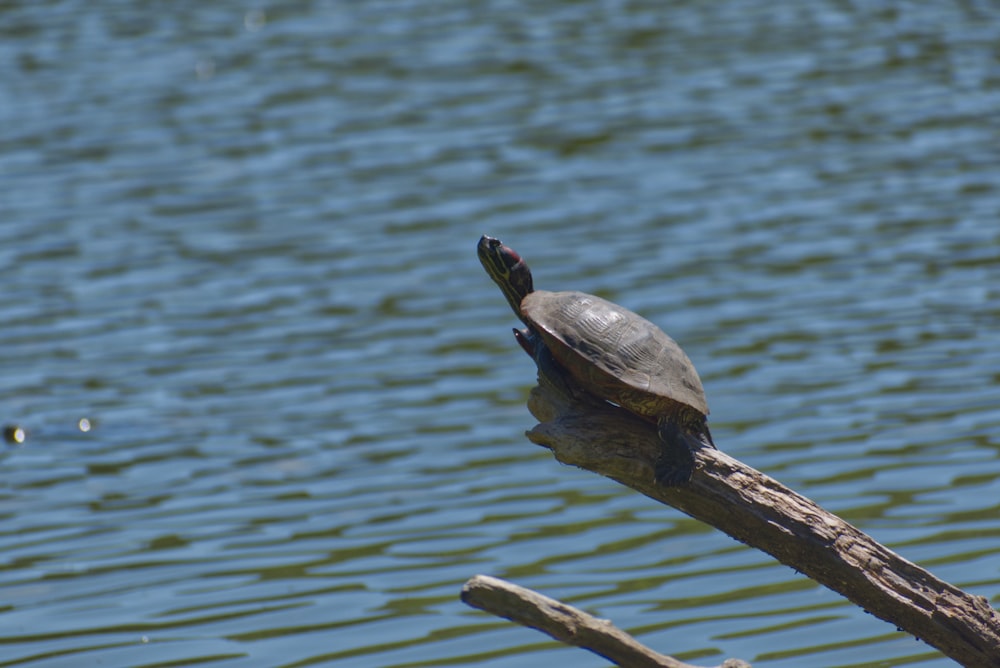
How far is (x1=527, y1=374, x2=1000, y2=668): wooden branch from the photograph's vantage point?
406 cm

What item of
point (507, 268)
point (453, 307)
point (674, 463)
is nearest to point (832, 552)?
point (674, 463)

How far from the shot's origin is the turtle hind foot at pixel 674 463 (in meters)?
4.13

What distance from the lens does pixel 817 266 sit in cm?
985

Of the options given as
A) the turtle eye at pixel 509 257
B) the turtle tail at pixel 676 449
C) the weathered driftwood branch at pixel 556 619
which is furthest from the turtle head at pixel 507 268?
the weathered driftwood branch at pixel 556 619

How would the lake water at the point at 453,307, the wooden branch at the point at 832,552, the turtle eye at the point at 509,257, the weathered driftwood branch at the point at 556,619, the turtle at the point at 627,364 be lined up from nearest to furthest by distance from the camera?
the weathered driftwood branch at the point at 556,619, the wooden branch at the point at 832,552, the turtle at the point at 627,364, the turtle eye at the point at 509,257, the lake water at the point at 453,307

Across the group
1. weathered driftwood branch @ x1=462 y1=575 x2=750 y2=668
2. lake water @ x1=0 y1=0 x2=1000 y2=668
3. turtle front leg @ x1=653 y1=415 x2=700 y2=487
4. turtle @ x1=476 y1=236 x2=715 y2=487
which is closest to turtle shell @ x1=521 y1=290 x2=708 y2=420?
turtle @ x1=476 y1=236 x2=715 y2=487

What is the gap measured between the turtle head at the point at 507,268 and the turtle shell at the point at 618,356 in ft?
0.93

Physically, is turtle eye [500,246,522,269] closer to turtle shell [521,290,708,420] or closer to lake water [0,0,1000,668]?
turtle shell [521,290,708,420]

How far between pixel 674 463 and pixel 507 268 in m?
1.05

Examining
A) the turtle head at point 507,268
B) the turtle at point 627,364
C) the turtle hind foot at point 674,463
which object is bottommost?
the turtle hind foot at point 674,463

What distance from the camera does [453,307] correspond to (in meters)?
9.67

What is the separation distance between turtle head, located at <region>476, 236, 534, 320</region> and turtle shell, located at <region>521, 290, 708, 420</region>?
28cm

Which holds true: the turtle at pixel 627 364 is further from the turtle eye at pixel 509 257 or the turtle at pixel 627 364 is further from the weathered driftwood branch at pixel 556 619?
the weathered driftwood branch at pixel 556 619

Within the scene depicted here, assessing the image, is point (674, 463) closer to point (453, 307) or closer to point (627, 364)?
point (627, 364)
